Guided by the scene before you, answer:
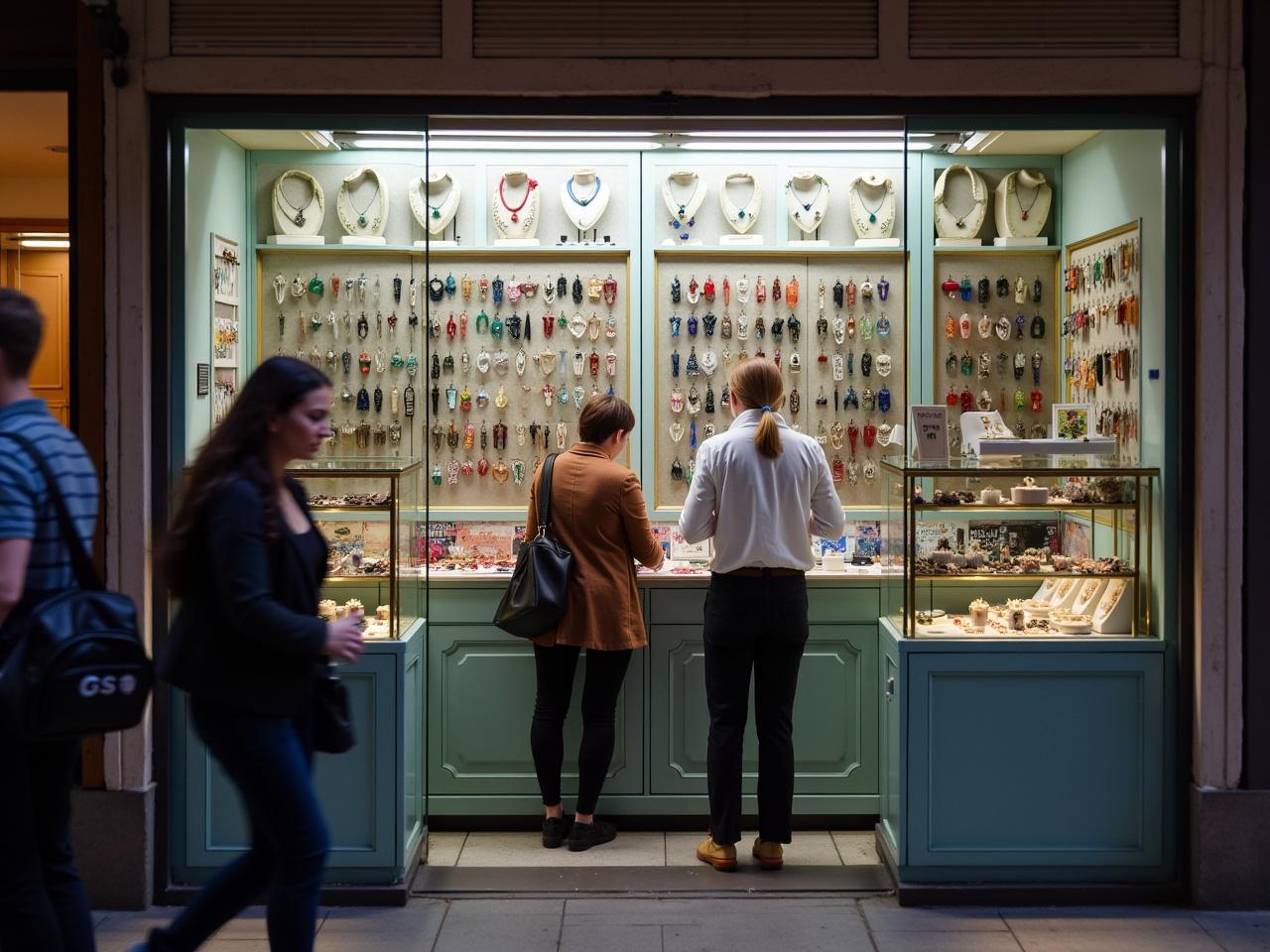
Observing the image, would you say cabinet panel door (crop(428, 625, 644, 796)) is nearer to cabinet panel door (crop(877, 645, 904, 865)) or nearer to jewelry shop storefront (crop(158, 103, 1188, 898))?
jewelry shop storefront (crop(158, 103, 1188, 898))

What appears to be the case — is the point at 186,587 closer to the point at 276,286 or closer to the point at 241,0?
the point at 241,0

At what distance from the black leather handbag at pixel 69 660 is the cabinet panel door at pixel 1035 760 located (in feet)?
8.68

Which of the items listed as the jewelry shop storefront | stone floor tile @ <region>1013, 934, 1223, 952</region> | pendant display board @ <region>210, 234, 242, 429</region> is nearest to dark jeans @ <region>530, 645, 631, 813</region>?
the jewelry shop storefront

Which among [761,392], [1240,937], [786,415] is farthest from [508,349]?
[1240,937]

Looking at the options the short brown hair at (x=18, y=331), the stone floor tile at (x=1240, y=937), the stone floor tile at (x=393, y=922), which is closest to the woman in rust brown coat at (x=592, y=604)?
the stone floor tile at (x=393, y=922)

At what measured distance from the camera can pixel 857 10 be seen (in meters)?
4.47

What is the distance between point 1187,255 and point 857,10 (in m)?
1.39

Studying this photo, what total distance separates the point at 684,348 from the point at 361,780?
2480 millimetres

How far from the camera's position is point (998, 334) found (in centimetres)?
573

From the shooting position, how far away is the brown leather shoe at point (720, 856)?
15.8ft

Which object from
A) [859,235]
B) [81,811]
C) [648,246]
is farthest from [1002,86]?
[81,811]

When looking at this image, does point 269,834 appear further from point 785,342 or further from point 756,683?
point 785,342

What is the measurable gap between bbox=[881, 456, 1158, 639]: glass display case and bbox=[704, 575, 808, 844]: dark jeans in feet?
1.38

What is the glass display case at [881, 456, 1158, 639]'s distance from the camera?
4.62 m
